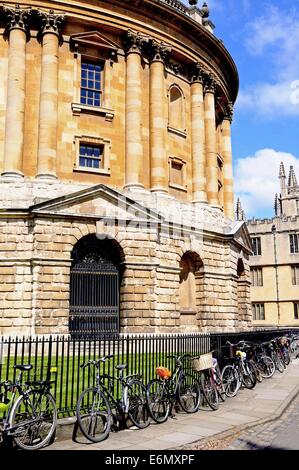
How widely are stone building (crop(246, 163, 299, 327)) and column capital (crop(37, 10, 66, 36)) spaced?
40.3 meters

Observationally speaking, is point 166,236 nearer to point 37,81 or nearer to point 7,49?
point 37,81

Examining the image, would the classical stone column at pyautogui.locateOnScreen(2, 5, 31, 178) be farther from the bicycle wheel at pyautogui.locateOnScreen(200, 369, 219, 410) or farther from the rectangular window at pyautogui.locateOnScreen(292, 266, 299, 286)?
the rectangular window at pyautogui.locateOnScreen(292, 266, 299, 286)

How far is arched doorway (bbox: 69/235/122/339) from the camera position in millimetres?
22906

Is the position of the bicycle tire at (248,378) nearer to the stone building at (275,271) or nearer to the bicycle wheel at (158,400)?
the bicycle wheel at (158,400)

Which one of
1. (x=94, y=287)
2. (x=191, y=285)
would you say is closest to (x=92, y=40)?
(x=94, y=287)

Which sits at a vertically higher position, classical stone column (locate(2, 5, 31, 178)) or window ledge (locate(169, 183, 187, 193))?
classical stone column (locate(2, 5, 31, 178))

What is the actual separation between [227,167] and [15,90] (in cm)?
1627

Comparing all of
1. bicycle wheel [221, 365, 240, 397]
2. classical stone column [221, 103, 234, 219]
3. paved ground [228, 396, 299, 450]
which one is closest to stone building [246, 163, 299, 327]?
classical stone column [221, 103, 234, 219]

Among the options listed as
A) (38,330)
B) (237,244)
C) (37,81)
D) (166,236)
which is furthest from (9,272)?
(237,244)

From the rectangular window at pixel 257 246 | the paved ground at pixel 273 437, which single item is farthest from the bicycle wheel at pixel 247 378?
the rectangular window at pixel 257 246

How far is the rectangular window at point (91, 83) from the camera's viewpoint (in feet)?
86.0

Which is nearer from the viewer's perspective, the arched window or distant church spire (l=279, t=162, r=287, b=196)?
the arched window

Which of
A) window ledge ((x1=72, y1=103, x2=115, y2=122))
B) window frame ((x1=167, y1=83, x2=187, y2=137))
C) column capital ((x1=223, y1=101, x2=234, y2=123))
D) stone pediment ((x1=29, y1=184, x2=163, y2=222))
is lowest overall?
stone pediment ((x1=29, y1=184, x2=163, y2=222))

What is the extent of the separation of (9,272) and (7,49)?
11407 millimetres
